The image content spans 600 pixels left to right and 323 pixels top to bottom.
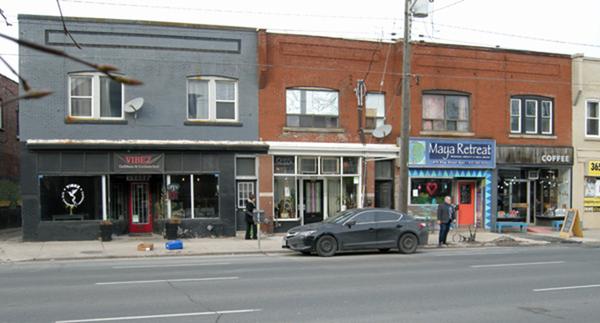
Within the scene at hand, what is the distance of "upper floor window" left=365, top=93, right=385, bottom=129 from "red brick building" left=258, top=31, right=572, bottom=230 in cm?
5

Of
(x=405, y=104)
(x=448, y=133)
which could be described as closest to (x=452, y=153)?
(x=448, y=133)

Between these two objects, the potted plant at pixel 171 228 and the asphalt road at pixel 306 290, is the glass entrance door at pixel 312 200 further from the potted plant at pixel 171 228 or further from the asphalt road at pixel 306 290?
the asphalt road at pixel 306 290

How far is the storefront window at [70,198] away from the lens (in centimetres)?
2048

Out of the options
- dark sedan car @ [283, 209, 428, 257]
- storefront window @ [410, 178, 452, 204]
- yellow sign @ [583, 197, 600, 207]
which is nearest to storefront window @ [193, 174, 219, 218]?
dark sedan car @ [283, 209, 428, 257]

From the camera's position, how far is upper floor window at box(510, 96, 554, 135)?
86.7ft

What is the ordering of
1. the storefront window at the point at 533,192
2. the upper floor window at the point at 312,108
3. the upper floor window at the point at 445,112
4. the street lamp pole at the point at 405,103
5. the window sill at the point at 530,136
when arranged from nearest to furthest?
1. the street lamp pole at the point at 405,103
2. the upper floor window at the point at 312,108
3. the upper floor window at the point at 445,112
4. the window sill at the point at 530,136
5. the storefront window at the point at 533,192

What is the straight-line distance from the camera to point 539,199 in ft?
90.9

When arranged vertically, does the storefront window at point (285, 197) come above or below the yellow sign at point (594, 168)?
below

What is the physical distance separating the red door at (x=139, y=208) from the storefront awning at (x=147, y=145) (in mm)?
2243

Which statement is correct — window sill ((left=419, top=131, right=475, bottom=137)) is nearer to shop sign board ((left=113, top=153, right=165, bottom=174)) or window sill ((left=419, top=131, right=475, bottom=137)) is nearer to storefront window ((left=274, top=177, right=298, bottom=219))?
storefront window ((left=274, top=177, right=298, bottom=219))

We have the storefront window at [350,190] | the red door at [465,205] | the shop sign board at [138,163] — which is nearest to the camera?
the shop sign board at [138,163]

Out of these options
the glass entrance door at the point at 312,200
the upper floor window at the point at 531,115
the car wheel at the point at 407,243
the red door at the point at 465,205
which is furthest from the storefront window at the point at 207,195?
the upper floor window at the point at 531,115

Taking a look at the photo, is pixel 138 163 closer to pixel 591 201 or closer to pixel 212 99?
pixel 212 99

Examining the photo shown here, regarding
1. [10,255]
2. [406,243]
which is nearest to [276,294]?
[406,243]
